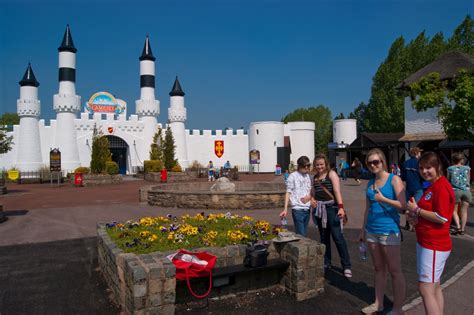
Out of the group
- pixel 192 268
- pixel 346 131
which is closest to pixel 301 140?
pixel 346 131

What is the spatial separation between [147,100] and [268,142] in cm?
1363

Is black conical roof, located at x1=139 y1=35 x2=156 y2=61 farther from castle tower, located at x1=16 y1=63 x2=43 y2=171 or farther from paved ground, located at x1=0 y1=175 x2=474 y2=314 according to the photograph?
paved ground, located at x1=0 y1=175 x2=474 y2=314

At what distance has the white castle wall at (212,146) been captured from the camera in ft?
136

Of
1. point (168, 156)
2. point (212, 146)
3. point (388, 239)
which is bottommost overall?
point (388, 239)

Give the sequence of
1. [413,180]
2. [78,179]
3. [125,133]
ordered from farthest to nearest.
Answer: [125,133]
[78,179]
[413,180]

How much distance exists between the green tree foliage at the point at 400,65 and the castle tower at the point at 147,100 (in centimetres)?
2439

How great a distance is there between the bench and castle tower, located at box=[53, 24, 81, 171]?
104 ft

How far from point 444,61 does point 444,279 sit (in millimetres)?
23939

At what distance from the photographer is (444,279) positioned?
5.26 m

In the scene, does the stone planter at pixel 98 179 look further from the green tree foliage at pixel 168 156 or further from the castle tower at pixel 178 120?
the castle tower at pixel 178 120

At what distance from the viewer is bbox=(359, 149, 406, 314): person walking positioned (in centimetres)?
388

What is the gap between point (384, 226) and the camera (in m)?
3.94

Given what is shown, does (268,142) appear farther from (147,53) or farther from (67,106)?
(67,106)

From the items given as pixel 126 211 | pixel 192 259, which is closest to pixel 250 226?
A: pixel 192 259
